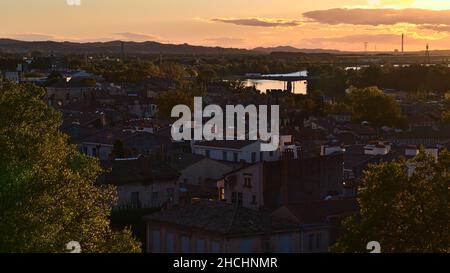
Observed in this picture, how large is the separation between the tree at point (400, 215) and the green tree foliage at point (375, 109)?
50.4m

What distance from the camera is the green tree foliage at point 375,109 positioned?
218ft

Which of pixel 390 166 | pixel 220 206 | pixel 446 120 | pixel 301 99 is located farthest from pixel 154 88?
pixel 390 166

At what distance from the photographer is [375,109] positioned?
68438 mm

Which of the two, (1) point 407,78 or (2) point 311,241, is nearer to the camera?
(2) point 311,241

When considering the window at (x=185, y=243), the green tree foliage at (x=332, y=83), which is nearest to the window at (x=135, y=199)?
the window at (x=185, y=243)

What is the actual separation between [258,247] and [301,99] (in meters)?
61.6

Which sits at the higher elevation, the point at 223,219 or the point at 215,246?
the point at 223,219

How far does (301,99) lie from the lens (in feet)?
268

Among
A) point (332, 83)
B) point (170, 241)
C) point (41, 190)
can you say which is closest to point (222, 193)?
point (170, 241)

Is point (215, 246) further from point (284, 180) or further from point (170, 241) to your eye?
point (284, 180)

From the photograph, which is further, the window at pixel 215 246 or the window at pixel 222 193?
the window at pixel 222 193

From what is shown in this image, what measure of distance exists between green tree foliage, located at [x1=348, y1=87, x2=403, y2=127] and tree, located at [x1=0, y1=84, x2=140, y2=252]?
49.9m

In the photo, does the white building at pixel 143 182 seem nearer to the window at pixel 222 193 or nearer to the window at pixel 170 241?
the window at pixel 222 193

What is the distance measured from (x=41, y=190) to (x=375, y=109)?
5613cm
